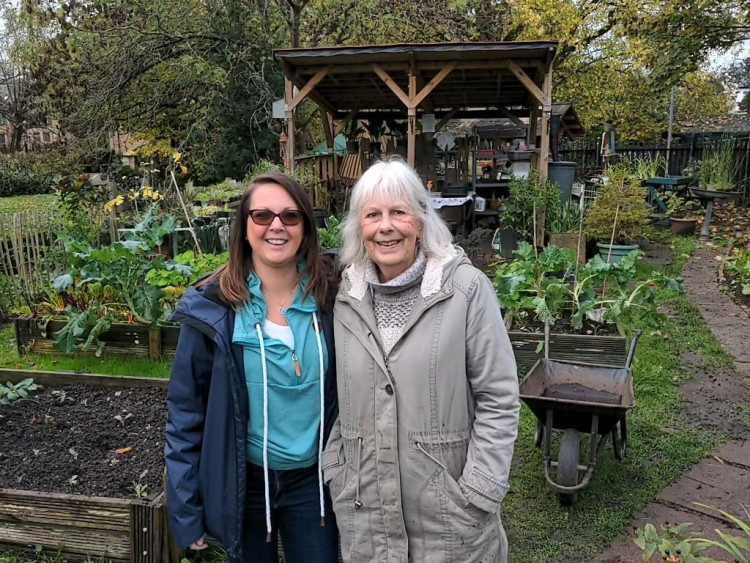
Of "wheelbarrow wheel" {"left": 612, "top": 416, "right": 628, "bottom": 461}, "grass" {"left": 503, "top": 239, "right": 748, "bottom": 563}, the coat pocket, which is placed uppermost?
the coat pocket

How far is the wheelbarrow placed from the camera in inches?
117

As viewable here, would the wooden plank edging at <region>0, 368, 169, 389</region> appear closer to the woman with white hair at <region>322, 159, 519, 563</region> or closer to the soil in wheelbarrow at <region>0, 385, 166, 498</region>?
the soil in wheelbarrow at <region>0, 385, 166, 498</region>

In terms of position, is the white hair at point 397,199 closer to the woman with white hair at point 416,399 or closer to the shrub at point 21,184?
the woman with white hair at point 416,399

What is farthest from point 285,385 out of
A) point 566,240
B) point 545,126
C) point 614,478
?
point 545,126

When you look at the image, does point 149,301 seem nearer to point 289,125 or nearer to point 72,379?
point 72,379

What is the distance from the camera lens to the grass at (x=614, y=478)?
2.85m

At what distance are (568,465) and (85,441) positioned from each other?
7.99 ft

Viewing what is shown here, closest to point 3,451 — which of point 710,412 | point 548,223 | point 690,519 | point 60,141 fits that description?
point 690,519

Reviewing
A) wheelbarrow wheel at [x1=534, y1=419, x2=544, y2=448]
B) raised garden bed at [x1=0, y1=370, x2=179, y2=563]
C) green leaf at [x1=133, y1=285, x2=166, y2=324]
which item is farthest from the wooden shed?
raised garden bed at [x1=0, y1=370, x2=179, y2=563]

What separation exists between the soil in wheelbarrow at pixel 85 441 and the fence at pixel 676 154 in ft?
44.6

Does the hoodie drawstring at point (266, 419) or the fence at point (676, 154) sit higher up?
the fence at point (676, 154)

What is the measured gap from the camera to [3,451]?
10.5ft

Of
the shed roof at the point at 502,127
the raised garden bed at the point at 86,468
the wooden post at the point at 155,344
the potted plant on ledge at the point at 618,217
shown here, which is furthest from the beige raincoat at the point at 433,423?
the shed roof at the point at 502,127

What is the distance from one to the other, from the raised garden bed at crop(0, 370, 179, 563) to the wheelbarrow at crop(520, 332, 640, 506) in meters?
1.75
